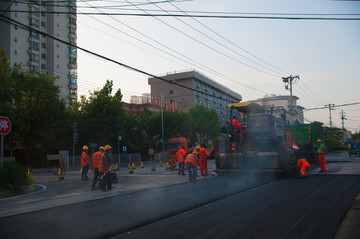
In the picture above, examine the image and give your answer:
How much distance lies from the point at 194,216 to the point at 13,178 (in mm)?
7728

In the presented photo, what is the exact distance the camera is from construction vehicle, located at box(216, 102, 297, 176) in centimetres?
1316

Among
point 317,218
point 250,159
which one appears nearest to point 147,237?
point 317,218

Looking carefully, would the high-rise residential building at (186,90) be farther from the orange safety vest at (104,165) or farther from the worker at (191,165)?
the orange safety vest at (104,165)

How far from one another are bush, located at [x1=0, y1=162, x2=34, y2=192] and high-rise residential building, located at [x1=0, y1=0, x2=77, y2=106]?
4313 centimetres

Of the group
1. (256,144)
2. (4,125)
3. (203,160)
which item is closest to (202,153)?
(203,160)

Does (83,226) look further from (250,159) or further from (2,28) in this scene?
(2,28)

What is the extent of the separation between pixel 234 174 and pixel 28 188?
9.30 meters

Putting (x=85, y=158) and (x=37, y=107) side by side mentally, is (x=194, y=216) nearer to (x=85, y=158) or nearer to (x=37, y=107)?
(x=85, y=158)

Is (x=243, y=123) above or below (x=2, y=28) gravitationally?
below

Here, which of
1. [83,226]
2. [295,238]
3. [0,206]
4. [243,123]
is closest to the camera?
[295,238]

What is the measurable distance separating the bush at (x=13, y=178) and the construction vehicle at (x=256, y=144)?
27.5 feet

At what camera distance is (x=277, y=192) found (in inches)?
361

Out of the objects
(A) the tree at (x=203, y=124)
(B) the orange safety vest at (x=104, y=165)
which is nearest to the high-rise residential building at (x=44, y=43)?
(A) the tree at (x=203, y=124)

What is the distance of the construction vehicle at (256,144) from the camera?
43.2ft
